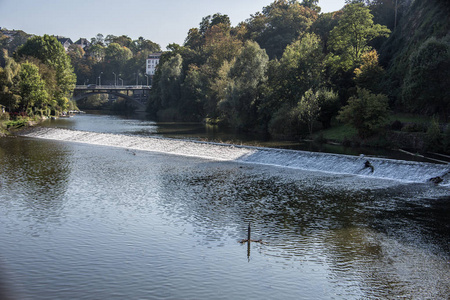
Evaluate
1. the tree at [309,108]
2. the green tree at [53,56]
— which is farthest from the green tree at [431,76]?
the green tree at [53,56]

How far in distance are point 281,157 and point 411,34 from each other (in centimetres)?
3860

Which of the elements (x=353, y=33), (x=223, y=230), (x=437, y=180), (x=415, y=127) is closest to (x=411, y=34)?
(x=353, y=33)

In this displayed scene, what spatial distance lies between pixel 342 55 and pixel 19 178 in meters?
51.0

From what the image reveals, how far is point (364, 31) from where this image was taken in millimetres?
66875

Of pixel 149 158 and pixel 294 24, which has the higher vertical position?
pixel 294 24

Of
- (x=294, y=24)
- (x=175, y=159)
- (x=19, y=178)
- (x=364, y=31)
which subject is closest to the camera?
(x=19, y=178)

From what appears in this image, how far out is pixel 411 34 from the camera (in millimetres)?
65438

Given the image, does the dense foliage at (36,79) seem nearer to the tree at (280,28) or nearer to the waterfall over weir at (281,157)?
the waterfall over weir at (281,157)

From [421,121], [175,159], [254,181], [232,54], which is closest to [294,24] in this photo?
[232,54]

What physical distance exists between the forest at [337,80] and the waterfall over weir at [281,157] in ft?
33.3

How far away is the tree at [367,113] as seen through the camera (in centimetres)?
4662

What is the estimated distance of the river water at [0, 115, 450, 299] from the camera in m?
15.2

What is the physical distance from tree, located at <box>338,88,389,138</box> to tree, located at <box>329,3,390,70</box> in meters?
18.8

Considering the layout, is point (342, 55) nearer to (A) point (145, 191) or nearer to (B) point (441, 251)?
(A) point (145, 191)
